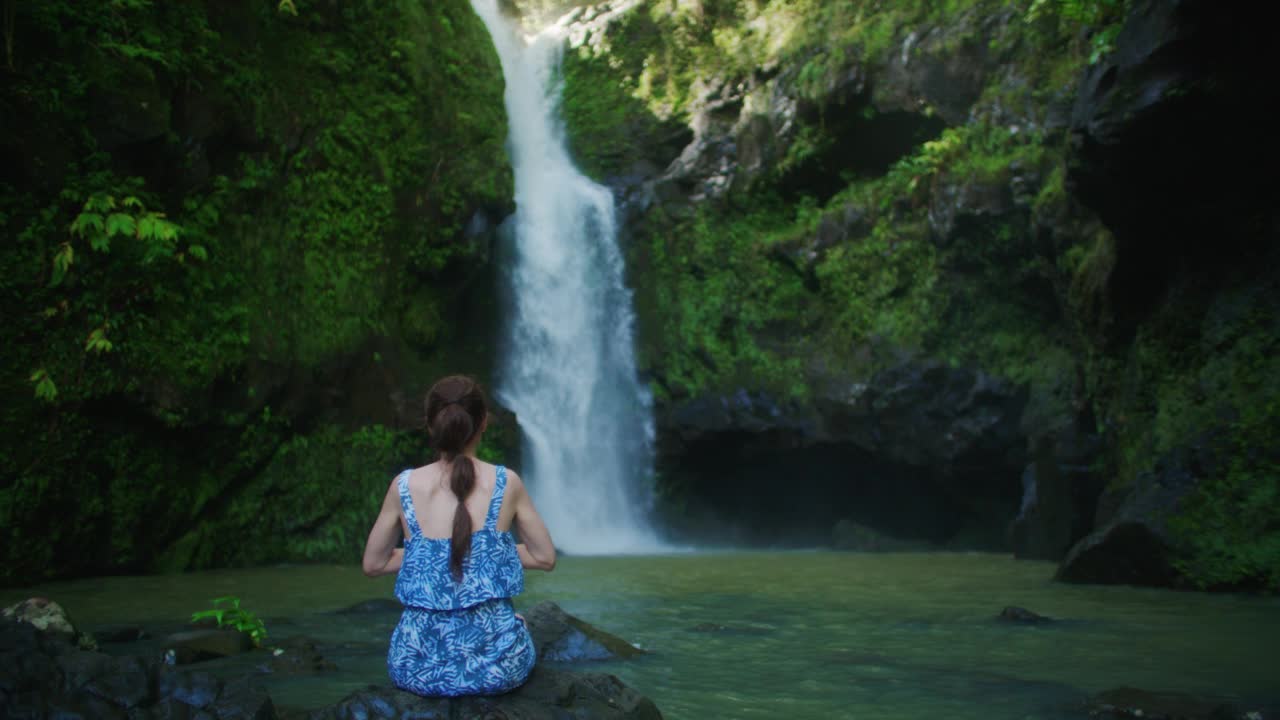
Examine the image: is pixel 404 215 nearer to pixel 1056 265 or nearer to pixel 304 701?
pixel 1056 265

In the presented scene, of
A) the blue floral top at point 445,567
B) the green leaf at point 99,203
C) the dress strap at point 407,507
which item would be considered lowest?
the blue floral top at point 445,567

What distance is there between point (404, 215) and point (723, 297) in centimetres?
673

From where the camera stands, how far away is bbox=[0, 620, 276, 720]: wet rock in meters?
2.88

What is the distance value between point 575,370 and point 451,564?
571 inches

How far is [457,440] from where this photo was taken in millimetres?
2973

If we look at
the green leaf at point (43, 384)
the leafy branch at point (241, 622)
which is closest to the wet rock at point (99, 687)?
the leafy branch at point (241, 622)

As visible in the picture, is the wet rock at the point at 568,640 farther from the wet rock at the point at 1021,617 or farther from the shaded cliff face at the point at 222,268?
the shaded cliff face at the point at 222,268

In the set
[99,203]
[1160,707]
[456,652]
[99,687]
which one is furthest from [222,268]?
[1160,707]

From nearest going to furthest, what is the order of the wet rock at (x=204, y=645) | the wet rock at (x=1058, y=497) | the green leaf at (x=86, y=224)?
1. the wet rock at (x=204, y=645)
2. the green leaf at (x=86, y=224)
3. the wet rock at (x=1058, y=497)

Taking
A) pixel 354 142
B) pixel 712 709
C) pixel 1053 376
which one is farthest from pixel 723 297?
pixel 712 709

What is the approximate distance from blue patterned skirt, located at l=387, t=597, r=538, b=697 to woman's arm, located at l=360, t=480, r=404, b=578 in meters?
0.17

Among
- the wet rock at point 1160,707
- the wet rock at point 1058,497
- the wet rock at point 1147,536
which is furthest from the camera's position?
the wet rock at point 1058,497

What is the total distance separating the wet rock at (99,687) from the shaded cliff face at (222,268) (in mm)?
6753

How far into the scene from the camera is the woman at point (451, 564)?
2.99 meters
